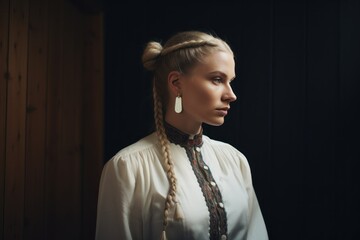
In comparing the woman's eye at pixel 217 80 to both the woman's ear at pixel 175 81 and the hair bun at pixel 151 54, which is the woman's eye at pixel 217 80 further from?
the hair bun at pixel 151 54

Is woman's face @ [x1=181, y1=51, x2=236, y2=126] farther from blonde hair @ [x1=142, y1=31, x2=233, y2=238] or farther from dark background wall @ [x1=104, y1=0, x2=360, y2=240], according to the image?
dark background wall @ [x1=104, y1=0, x2=360, y2=240]

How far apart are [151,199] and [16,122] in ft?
1.76

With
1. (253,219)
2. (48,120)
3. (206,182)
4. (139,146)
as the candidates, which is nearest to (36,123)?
(48,120)

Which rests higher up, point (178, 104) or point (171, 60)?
point (171, 60)

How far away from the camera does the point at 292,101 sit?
1.61 meters

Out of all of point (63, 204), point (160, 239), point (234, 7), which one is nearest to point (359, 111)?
point (234, 7)

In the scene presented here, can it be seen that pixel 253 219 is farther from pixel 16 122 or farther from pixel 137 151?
pixel 16 122

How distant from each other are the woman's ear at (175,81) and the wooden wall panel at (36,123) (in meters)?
0.53

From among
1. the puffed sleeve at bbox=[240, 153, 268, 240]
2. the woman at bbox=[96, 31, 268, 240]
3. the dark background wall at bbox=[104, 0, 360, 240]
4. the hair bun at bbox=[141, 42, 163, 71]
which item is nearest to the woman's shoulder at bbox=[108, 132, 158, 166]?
the woman at bbox=[96, 31, 268, 240]

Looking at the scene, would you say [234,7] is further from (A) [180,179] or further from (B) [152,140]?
(A) [180,179]

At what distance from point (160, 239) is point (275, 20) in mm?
1116

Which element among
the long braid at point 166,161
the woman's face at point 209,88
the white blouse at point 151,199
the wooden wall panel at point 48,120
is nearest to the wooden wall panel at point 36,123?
the wooden wall panel at point 48,120

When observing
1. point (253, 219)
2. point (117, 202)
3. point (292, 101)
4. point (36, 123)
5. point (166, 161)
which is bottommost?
point (253, 219)

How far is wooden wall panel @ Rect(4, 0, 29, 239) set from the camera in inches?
45.8
